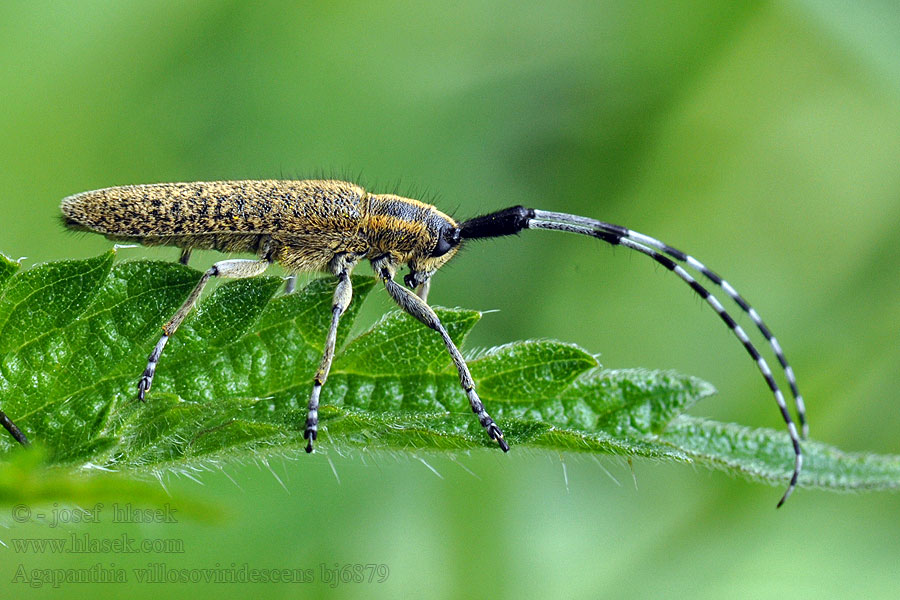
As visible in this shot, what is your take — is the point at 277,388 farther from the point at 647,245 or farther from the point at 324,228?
the point at 647,245

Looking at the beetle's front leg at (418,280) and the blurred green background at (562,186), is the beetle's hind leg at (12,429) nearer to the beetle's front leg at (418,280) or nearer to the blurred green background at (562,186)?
the blurred green background at (562,186)

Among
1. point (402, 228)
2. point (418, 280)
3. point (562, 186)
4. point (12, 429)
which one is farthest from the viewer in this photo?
point (562, 186)

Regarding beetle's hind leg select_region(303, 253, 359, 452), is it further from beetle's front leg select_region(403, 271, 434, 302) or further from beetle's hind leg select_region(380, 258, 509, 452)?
beetle's front leg select_region(403, 271, 434, 302)

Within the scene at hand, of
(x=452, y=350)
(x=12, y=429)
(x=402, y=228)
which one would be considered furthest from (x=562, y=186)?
(x=12, y=429)

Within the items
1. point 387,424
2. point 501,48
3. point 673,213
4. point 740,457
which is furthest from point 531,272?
point 387,424

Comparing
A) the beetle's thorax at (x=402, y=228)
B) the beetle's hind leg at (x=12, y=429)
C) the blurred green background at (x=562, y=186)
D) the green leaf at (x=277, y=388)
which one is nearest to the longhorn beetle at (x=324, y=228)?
the beetle's thorax at (x=402, y=228)

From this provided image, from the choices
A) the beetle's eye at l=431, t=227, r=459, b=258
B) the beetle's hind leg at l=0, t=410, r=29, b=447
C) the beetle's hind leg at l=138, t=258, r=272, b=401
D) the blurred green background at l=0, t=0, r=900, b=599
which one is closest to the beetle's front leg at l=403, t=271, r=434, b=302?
the beetle's eye at l=431, t=227, r=459, b=258
